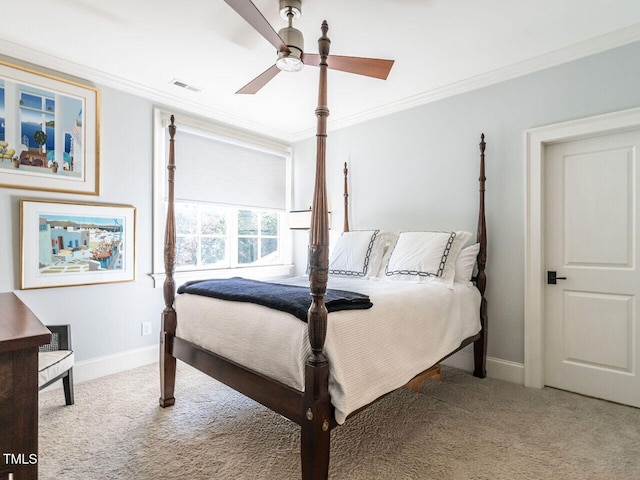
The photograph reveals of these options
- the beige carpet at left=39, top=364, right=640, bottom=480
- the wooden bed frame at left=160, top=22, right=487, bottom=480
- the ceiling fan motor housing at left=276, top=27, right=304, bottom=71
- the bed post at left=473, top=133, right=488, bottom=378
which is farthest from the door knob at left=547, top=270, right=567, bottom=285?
the ceiling fan motor housing at left=276, top=27, right=304, bottom=71

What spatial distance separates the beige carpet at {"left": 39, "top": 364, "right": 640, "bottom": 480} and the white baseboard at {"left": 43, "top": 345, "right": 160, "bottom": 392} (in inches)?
8.0

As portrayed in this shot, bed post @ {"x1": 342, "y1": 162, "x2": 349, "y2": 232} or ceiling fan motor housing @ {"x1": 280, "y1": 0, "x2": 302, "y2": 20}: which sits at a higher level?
ceiling fan motor housing @ {"x1": 280, "y1": 0, "x2": 302, "y2": 20}

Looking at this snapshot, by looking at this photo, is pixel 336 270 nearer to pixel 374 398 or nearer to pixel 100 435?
pixel 374 398

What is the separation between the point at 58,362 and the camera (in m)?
2.15

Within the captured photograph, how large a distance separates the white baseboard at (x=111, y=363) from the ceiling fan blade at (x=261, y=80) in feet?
8.11

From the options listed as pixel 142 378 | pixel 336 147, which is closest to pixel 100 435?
pixel 142 378

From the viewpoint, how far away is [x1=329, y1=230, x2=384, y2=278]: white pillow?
10.1 feet

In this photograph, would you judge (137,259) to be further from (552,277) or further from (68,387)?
(552,277)

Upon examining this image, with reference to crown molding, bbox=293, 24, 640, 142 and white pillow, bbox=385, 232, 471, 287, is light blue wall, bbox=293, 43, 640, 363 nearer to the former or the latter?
crown molding, bbox=293, 24, 640, 142

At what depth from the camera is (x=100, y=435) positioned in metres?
1.95

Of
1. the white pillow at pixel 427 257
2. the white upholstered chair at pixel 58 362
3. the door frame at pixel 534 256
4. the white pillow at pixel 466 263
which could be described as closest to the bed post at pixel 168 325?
the white upholstered chair at pixel 58 362

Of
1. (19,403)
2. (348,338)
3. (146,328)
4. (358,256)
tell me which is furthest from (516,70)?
(146,328)

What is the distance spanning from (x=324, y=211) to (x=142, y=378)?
2.40m

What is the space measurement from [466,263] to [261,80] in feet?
6.99
